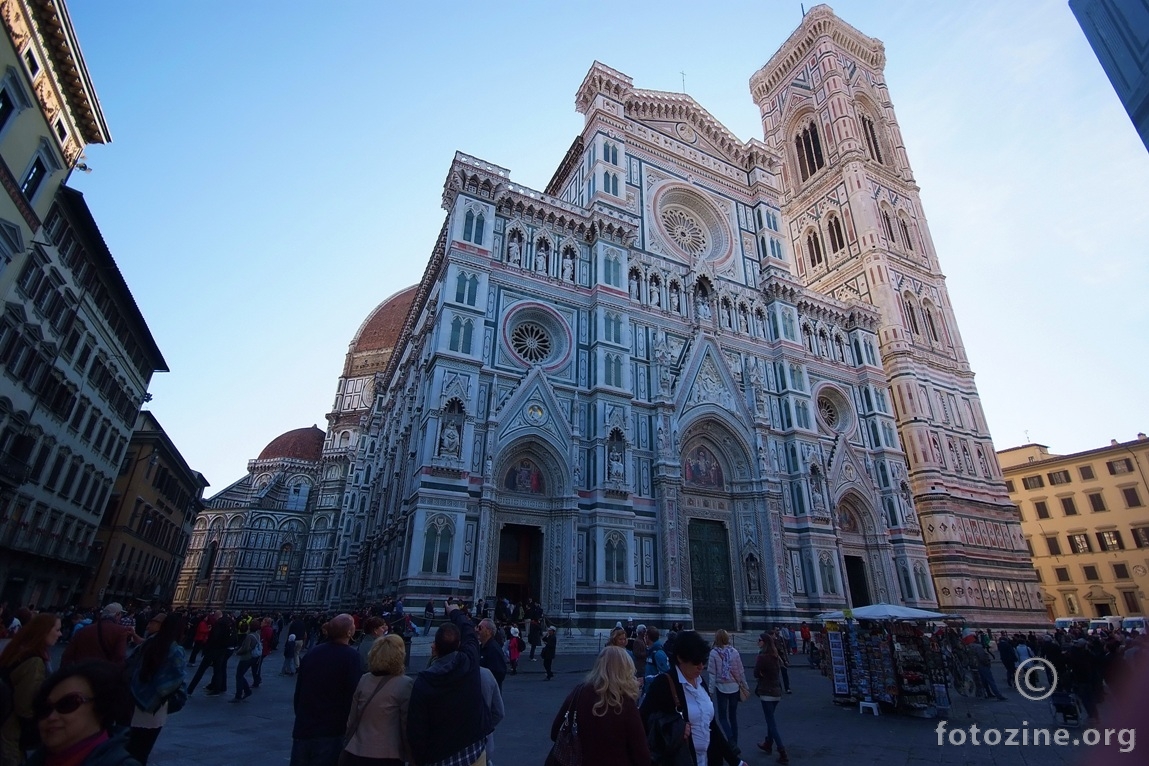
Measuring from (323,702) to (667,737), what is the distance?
2.48 metres

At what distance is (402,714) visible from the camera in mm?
3691

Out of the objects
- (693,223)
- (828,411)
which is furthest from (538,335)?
(828,411)

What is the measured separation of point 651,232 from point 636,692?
28859 millimetres

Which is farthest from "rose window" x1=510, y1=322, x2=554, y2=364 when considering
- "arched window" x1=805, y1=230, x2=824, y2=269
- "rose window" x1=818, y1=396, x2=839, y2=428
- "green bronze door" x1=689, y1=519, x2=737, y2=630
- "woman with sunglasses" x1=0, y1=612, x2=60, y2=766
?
"arched window" x1=805, y1=230, x2=824, y2=269

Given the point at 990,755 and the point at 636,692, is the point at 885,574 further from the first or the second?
the point at 636,692

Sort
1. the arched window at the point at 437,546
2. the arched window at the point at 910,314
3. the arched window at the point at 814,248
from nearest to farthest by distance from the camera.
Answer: the arched window at the point at 437,546, the arched window at the point at 910,314, the arched window at the point at 814,248

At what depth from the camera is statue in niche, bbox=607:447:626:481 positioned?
22.5 metres

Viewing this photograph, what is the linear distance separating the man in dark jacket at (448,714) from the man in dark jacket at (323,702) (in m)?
0.76

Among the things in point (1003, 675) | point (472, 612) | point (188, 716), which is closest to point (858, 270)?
point (1003, 675)

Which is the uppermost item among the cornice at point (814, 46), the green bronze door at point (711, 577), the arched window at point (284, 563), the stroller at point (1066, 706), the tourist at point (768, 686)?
the cornice at point (814, 46)

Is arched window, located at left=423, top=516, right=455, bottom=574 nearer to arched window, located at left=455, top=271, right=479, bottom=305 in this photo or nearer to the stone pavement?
the stone pavement

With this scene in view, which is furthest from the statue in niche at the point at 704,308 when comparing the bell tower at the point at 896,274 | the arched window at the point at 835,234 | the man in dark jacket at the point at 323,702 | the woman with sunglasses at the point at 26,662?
the woman with sunglasses at the point at 26,662

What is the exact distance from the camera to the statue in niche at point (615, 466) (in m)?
22.5

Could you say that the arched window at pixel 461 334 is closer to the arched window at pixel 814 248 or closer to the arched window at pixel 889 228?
the arched window at pixel 814 248
